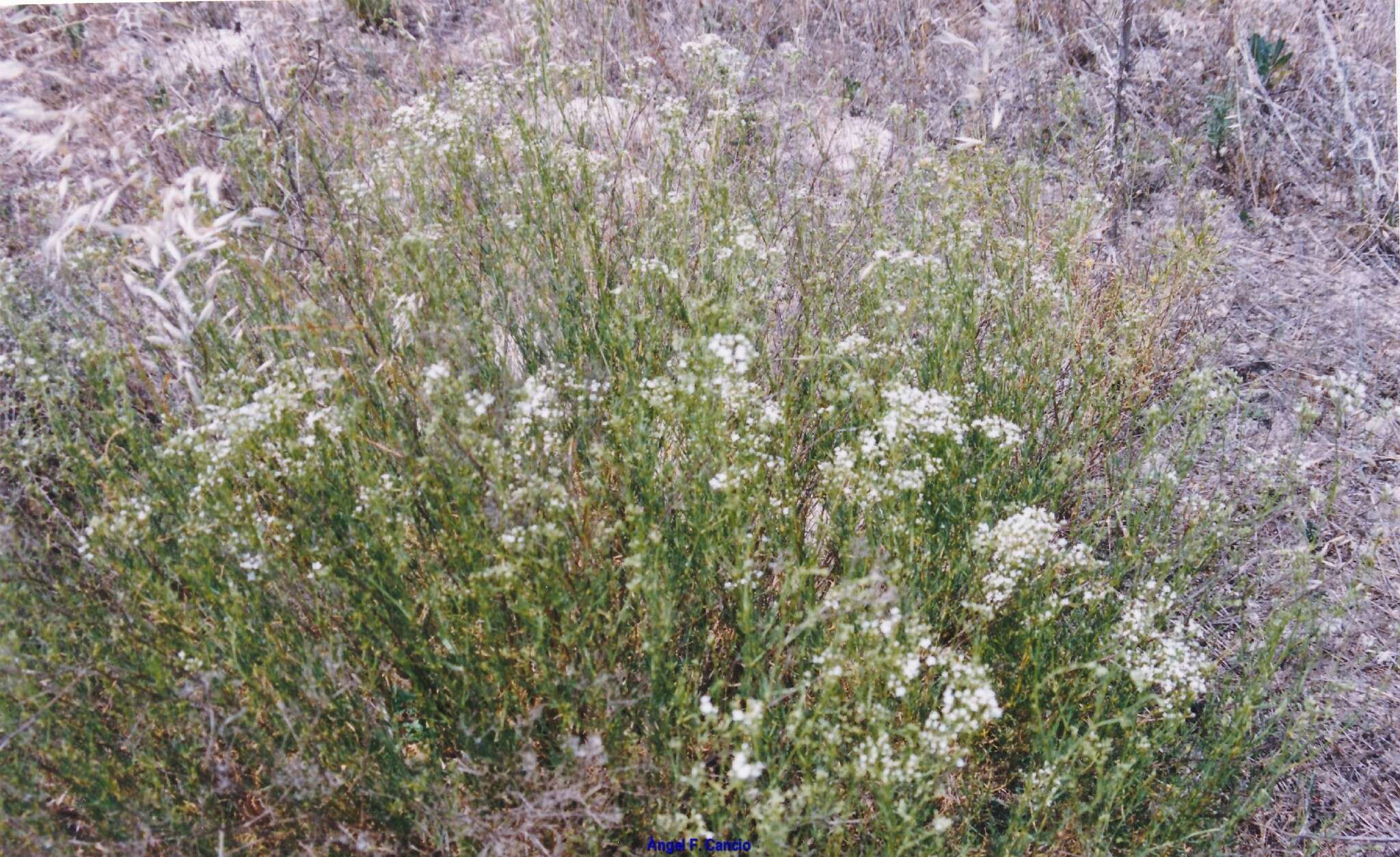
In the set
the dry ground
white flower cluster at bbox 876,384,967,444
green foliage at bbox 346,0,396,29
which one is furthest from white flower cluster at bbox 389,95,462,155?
green foliage at bbox 346,0,396,29

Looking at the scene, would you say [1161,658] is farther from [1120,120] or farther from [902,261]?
[1120,120]

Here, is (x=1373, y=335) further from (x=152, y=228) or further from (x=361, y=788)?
(x=152, y=228)

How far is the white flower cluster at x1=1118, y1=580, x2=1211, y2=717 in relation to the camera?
227cm

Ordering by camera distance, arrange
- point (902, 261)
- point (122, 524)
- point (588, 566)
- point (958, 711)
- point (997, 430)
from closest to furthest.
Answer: point (958, 711) < point (122, 524) < point (588, 566) < point (997, 430) < point (902, 261)

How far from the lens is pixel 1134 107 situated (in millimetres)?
4562

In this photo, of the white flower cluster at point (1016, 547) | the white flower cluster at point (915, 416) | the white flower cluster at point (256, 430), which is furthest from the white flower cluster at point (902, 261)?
the white flower cluster at point (256, 430)

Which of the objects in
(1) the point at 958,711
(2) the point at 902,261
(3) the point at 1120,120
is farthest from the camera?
(3) the point at 1120,120

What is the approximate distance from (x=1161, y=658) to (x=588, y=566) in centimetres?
146

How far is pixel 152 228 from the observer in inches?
98.0

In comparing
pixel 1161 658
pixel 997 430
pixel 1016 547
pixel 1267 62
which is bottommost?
pixel 1161 658

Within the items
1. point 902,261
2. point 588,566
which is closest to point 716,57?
point 902,261

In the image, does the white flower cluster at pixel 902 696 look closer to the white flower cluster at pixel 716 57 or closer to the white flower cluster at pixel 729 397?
the white flower cluster at pixel 729 397

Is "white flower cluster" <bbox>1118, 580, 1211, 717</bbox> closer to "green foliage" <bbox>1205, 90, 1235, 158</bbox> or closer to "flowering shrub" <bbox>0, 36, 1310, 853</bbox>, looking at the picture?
"flowering shrub" <bbox>0, 36, 1310, 853</bbox>

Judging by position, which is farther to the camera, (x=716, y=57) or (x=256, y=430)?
(x=716, y=57)
